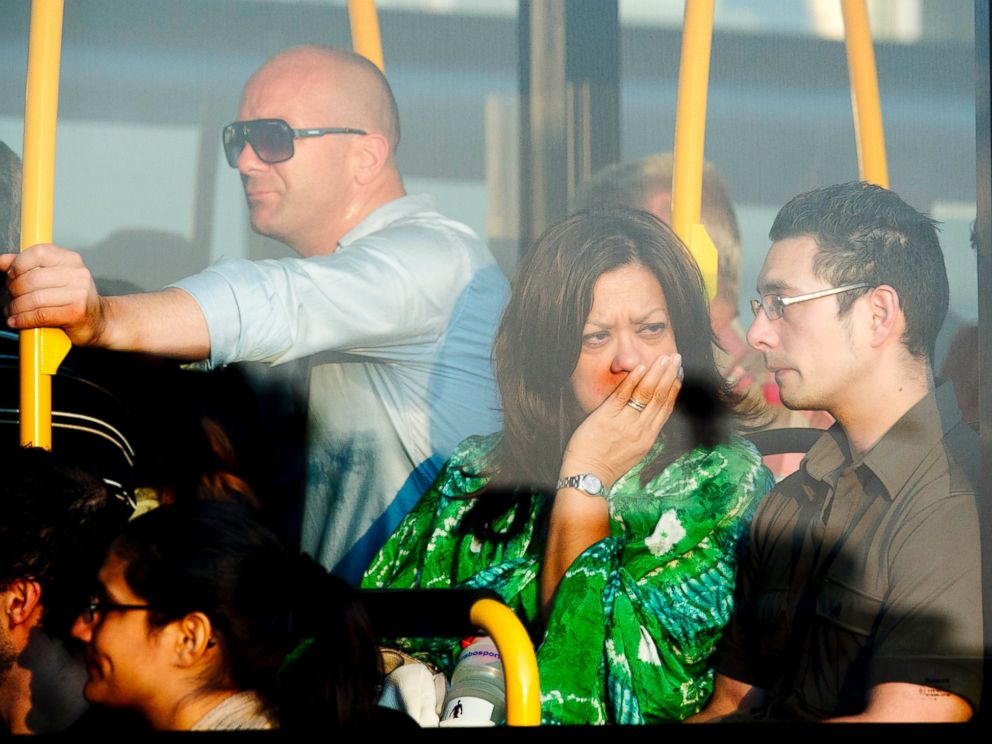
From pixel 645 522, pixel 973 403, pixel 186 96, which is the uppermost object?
pixel 186 96

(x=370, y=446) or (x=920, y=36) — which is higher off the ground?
(x=920, y=36)

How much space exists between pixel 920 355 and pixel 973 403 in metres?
0.11

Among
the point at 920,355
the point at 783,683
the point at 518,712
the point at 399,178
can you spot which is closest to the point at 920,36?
the point at 920,355

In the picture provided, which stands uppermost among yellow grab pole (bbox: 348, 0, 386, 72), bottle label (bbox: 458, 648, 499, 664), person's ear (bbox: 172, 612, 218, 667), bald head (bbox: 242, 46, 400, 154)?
yellow grab pole (bbox: 348, 0, 386, 72)

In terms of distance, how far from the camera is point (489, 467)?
2326mm

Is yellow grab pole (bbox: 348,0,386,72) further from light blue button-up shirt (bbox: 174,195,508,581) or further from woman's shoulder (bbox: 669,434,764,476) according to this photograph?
woman's shoulder (bbox: 669,434,764,476)

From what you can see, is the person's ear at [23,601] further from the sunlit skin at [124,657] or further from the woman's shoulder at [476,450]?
the woman's shoulder at [476,450]

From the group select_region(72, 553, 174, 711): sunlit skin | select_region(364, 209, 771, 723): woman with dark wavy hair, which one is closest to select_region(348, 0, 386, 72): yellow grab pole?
select_region(364, 209, 771, 723): woman with dark wavy hair

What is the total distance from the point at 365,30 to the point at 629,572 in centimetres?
97

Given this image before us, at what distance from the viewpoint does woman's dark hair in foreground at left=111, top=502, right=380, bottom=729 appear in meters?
2.15

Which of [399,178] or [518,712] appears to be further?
[399,178]

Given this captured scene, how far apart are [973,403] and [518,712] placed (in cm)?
91

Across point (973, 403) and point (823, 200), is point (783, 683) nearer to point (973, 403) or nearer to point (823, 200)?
point (973, 403)

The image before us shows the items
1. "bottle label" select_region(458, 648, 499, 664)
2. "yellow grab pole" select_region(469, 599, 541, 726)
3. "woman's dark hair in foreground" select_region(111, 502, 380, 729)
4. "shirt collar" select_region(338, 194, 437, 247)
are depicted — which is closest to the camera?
"yellow grab pole" select_region(469, 599, 541, 726)
